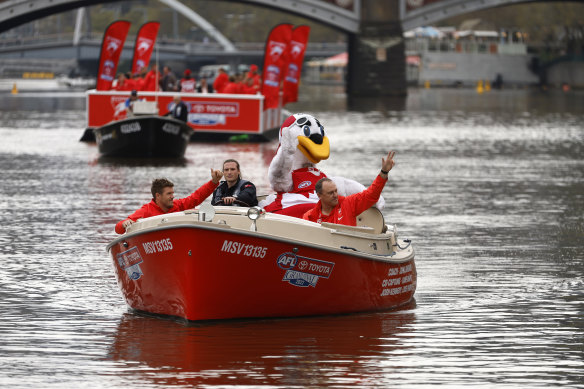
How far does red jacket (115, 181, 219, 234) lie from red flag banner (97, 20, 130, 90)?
76.2 feet

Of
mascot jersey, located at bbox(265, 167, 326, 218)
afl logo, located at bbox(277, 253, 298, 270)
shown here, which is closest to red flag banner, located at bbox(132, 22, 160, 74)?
mascot jersey, located at bbox(265, 167, 326, 218)

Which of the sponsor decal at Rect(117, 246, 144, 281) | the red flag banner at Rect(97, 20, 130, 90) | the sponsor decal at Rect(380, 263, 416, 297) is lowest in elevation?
the sponsor decal at Rect(380, 263, 416, 297)

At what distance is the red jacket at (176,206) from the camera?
10297 mm

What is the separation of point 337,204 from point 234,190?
992 millimetres

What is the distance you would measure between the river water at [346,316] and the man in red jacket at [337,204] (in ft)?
2.66

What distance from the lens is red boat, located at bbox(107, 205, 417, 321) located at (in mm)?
9195

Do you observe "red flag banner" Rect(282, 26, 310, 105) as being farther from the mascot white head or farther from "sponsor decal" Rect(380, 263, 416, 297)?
"sponsor decal" Rect(380, 263, 416, 297)

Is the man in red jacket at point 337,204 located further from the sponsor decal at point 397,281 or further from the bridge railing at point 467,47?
the bridge railing at point 467,47

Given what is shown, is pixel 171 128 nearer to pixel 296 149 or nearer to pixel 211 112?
pixel 211 112

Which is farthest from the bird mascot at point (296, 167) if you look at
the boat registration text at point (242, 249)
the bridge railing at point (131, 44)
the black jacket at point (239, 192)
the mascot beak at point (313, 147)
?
the bridge railing at point (131, 44)

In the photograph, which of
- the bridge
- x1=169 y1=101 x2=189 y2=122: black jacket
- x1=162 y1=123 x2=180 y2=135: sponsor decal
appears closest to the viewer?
x1=162 y1=123 x2=180 y2=135: sponsor decal

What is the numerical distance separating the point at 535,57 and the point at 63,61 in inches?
2418

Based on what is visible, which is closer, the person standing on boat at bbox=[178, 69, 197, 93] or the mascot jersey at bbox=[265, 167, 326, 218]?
the mascot jersey at bbox=[265, 167, 326, 218]

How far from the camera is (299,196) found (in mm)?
11117
